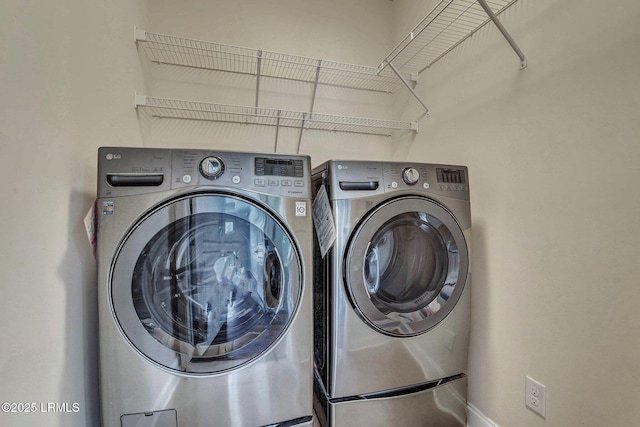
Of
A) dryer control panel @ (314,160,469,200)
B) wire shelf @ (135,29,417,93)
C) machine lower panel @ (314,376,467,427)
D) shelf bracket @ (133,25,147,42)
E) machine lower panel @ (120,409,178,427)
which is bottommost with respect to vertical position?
machine lower panel @ (314,376,467,427)

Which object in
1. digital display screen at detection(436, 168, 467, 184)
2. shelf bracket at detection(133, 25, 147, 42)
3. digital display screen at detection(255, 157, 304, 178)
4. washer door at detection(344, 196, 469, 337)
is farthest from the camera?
shelf bracket at detection(133, 25, 147, 42)

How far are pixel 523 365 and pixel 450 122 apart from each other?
121 cm

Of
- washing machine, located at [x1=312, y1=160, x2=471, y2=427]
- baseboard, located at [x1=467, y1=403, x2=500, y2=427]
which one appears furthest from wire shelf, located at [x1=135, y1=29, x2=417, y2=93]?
baseboard, located at [x1=467, y1=403, x2=500, y2=427]

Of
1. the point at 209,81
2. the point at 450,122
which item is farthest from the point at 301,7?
the point at 450,122

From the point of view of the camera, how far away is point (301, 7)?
190cm

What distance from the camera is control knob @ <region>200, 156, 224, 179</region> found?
0.90 m

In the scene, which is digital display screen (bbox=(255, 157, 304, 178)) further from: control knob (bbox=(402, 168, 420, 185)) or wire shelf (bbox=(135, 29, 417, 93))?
wire shelf (bbox=(135, 29, 417, 93))

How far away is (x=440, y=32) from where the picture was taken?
61.5 inches

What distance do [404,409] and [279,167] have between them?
1088 mm

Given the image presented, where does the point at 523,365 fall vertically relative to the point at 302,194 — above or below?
below

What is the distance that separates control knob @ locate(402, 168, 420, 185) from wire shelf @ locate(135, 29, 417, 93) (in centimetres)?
91

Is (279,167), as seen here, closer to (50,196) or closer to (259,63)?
(50,196)

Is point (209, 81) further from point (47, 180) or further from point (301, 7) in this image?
point (47, 180)

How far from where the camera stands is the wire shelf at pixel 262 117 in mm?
1629
